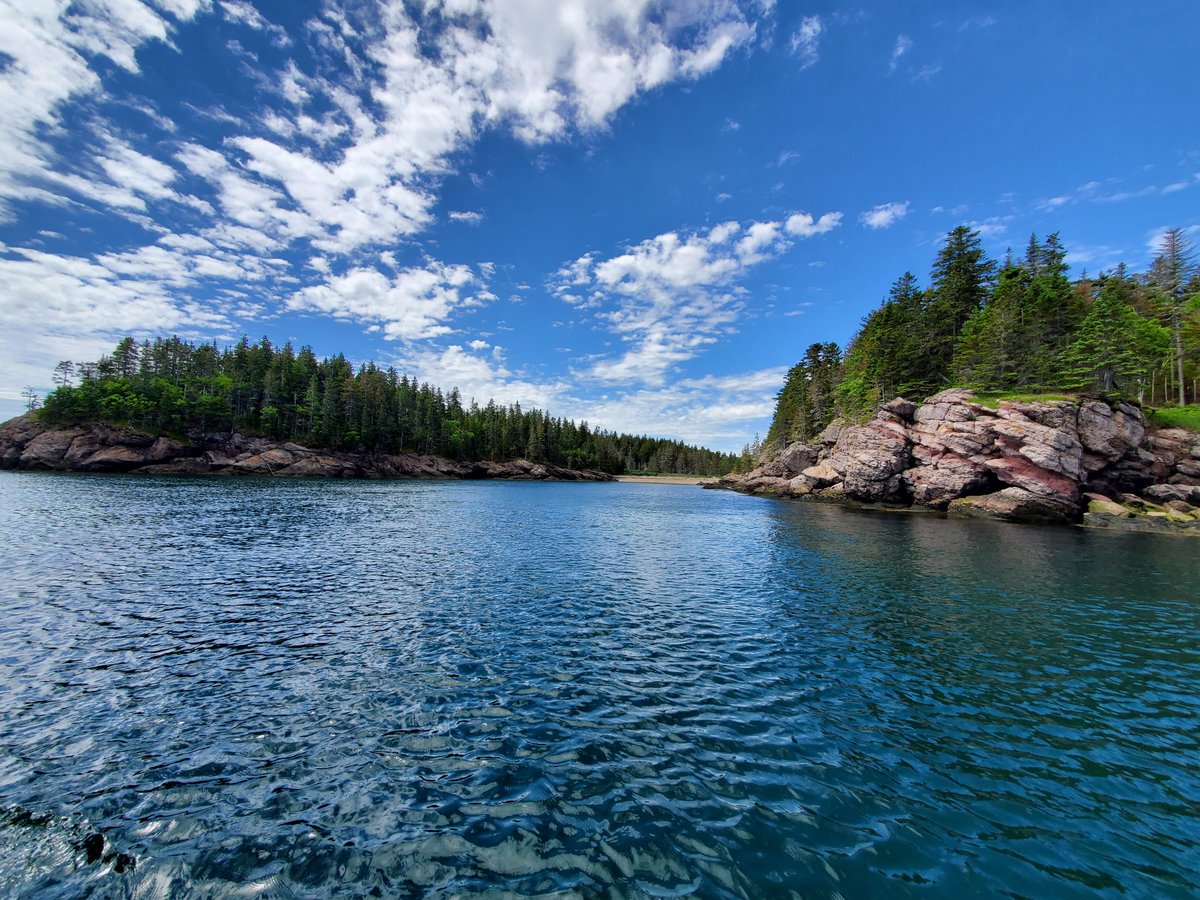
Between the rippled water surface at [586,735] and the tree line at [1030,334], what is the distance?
159ft

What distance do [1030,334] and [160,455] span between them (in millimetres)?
157690

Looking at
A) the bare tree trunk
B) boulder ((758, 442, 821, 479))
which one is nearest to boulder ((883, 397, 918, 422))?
boulder ((758, 442, 821, 479))

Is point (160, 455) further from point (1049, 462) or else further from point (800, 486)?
point (1049, 462)

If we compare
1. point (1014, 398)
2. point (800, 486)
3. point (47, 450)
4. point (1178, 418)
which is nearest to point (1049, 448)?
Result: point (1014, 398)

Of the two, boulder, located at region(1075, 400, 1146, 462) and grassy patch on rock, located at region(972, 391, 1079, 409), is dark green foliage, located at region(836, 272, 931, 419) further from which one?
boulder, located at region(1075, 400, 1146, 462)

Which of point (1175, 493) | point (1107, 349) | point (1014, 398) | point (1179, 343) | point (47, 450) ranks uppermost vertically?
point (1179, 343)

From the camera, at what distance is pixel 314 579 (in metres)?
22.3

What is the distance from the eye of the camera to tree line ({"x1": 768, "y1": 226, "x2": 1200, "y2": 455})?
185ft

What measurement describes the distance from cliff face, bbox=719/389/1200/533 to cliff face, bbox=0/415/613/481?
123 metres

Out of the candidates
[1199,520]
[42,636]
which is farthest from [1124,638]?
[1199,520]

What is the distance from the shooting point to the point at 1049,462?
48.4m

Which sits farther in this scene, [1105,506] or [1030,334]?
[1030,334]

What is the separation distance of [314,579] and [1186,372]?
115382 millimetres

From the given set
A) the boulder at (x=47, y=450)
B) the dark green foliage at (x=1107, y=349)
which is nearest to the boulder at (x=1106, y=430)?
the dark green foliage at (x=1107, y=349)
